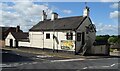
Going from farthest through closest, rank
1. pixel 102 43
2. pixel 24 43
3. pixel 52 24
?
1. pixel 24 43
2. pixel 52 24
3. pixel 102 43

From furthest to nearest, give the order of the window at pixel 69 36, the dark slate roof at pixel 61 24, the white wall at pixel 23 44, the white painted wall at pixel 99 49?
1. the white wall at pixel 23 44
2. the white painted wall at pixel 99 49
3. the dark slate roof at pixel 61 24
4. the window at pixel 69 36

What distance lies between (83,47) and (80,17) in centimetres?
575

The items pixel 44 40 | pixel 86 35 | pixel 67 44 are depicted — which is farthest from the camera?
pixel 44 40

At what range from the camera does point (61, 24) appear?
47.6 m

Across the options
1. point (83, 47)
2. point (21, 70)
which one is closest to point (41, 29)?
point (83, 47)

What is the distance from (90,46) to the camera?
44.7 metres

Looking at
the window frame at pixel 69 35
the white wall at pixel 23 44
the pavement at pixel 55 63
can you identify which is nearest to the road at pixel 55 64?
the pavement at pixel 55 63

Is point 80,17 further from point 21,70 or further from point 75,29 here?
point 21,70

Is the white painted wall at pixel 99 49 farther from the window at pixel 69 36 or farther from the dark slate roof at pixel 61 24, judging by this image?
the dark slate roof at pixel 61 24

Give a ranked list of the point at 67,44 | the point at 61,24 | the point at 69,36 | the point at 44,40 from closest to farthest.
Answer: the point at 69,36
the point at 67,44
the point at 61,24
the point at 44,40

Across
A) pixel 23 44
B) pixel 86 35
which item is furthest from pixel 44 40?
pixel 86 35

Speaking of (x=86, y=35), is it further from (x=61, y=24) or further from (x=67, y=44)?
(x=61, y=24)

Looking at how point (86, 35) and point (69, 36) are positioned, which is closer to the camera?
point (69, 36)

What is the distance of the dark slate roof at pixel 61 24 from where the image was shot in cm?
4422
